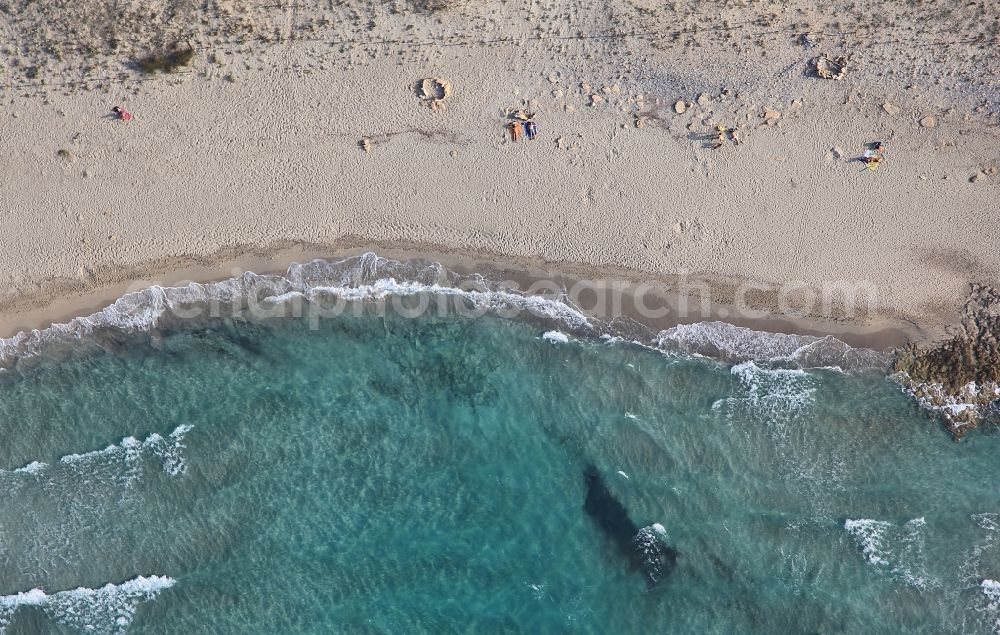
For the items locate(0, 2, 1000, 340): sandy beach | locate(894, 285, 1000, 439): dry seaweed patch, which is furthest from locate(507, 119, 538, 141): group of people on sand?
locate(894, 285, 1000, 439): dry seaweed patch

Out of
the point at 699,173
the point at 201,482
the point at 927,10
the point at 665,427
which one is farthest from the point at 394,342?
the point at 927,10

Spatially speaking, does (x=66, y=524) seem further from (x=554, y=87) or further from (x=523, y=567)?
(x=554, y=87)

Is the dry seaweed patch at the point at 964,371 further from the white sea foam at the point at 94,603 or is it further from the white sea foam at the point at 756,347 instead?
the white sea foam at the point at 94,603

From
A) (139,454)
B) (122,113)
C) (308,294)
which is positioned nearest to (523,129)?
(308,294)

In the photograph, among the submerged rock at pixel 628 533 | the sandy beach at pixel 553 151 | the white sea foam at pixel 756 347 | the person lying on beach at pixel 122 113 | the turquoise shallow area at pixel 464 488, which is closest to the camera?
the turquoise shallow area at pixel 464 488

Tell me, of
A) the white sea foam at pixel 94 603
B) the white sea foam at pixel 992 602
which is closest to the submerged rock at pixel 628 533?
the white sea foam at pixel 992 602

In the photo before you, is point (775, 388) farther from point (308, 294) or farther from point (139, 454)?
point (139, 454)

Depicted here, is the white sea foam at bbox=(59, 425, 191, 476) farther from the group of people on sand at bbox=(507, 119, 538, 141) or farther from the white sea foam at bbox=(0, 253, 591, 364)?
the group of people on sand at bbox=(507, 119, 538, 141)
